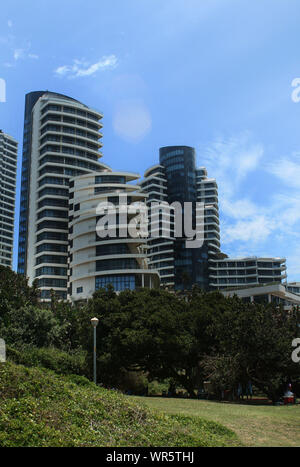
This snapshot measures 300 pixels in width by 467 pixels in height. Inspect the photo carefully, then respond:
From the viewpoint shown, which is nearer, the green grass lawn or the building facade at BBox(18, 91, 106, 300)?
the green grass lawn

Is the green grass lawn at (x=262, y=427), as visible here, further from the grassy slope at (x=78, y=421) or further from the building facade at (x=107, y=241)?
the building facade at (x=107, y=241)

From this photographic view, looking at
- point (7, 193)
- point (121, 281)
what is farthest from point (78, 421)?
point (7, 193)

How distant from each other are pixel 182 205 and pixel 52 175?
145ft

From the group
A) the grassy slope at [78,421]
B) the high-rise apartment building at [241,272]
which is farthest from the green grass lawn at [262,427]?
the high-rise apartment building at [241,272]

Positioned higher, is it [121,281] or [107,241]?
[107,241]

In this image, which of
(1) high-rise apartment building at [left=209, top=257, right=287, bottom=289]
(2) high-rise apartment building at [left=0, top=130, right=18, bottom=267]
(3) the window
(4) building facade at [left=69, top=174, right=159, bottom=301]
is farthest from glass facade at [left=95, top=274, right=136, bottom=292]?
(2) high-rise apartment building at [left=0, top=130, right=18, bottom=267]

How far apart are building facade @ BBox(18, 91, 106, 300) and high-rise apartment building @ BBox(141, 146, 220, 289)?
31352 mm

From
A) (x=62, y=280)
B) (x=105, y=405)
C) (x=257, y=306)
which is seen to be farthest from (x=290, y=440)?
(x=62, y=280)

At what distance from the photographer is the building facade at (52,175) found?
9575cm

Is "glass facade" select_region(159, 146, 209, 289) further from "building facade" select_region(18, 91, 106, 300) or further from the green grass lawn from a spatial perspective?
the green grass lawn

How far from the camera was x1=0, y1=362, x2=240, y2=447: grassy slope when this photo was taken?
10305 millimetres

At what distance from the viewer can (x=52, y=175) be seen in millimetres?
98562

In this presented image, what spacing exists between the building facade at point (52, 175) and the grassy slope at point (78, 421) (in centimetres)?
7928

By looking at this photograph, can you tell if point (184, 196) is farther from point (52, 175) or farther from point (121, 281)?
point (121, 281)
